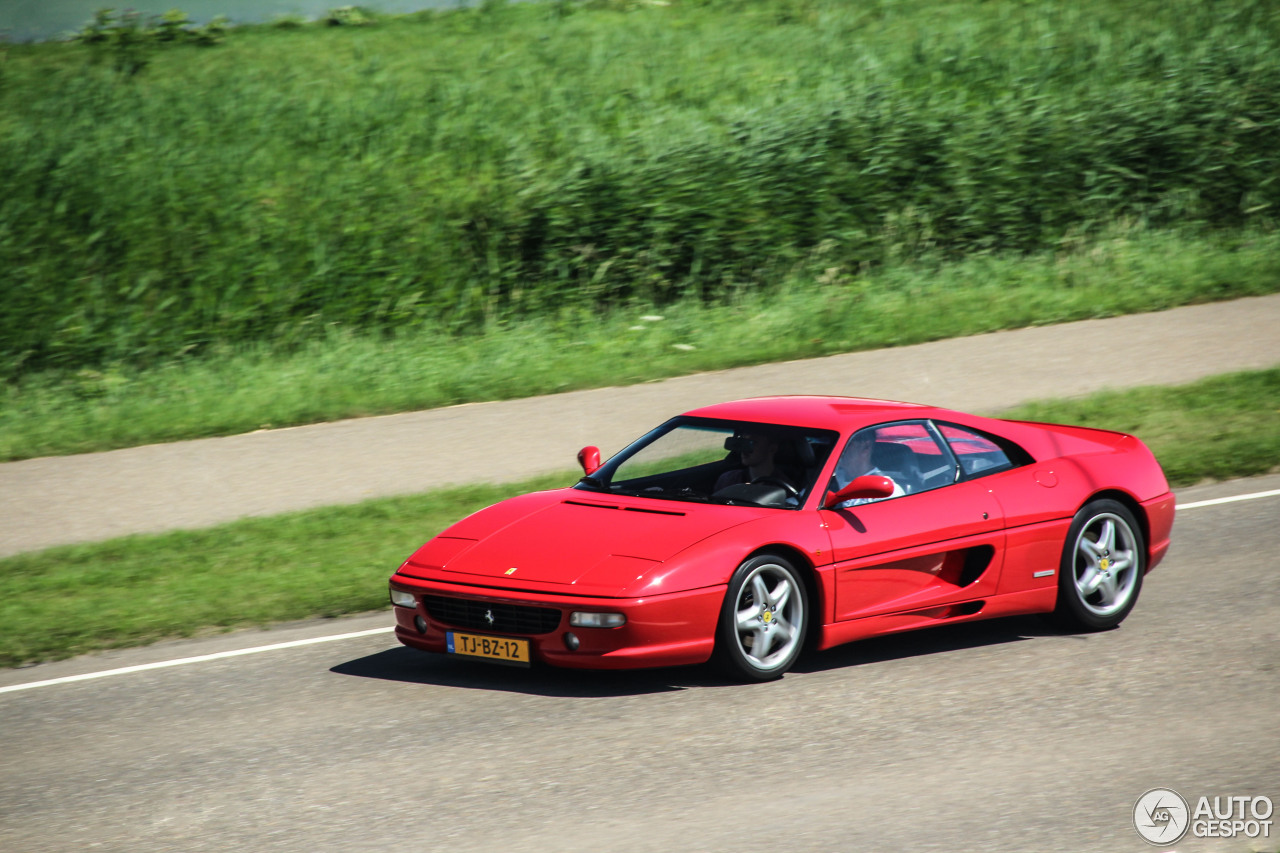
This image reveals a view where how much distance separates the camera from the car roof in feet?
26.8

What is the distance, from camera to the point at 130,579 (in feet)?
33.1

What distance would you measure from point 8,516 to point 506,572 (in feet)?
19.5

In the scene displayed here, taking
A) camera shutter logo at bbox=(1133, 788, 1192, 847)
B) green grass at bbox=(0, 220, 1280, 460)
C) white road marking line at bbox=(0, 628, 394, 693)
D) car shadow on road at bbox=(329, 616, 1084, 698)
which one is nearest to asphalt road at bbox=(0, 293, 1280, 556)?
green grass at bbox=(0, 220, 1280, 460)

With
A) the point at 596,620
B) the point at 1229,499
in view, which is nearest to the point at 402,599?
the point at 596,620

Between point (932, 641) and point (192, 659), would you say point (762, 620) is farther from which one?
point (192, 659)

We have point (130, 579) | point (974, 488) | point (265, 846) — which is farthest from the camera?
point (130, 579)

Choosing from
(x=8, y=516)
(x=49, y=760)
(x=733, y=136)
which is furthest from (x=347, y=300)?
(x=49, y=760)

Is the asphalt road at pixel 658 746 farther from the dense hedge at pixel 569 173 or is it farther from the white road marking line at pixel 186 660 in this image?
the dense hedge at pixel 569 173

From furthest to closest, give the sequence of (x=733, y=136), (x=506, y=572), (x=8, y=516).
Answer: (x=733, y=136) → (x=8, y=516) → (x=506, y=572)

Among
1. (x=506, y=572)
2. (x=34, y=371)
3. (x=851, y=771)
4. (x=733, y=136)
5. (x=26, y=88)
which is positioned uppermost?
(x=26, y=88)

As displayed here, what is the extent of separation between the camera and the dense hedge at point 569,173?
57.1ft

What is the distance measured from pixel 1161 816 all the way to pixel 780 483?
279 cm

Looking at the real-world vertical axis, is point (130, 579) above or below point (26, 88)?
below

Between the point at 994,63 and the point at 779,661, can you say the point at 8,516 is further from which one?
the point at 994,63
